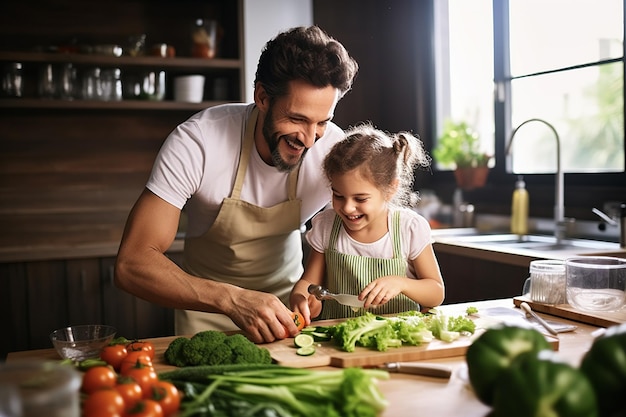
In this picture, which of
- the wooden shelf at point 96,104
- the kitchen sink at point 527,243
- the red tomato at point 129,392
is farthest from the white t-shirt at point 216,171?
the wooden shelf at point 96,104

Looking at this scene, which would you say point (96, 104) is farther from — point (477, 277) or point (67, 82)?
point (477, 277)

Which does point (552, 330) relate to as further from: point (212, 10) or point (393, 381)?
point (212, 10)

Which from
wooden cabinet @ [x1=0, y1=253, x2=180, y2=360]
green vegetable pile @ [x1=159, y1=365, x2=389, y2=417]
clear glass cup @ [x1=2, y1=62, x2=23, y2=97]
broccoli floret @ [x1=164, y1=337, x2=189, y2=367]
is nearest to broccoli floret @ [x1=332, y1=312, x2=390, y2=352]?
green vegetable pile @ [x1=159, y1=365, x2=389, y2=417]

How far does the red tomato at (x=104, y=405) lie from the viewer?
1.04m

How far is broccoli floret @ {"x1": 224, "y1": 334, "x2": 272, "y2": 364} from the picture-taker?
4.57 feet

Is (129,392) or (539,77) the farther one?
(539,77)

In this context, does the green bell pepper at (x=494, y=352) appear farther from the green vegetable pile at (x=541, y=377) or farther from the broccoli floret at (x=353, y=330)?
the broccoli floret at (x=353, y=330)

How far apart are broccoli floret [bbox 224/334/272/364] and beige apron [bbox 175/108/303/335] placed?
2.81 ft

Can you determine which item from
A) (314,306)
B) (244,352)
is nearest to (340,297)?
(314,306)

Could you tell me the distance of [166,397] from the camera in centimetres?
112

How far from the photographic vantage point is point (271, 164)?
7.46 feet

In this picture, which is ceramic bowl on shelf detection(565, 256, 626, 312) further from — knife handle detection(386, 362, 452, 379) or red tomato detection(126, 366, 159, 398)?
red tomato detection(126, 366, 159, 398)

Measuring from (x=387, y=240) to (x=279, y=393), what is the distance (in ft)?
3.79

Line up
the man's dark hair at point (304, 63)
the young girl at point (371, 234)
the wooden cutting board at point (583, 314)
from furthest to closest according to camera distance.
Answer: the young girl at point (371, 234) < the man's dark hair at point (304, 63) < the wooden cutting board at point (583, 314)
